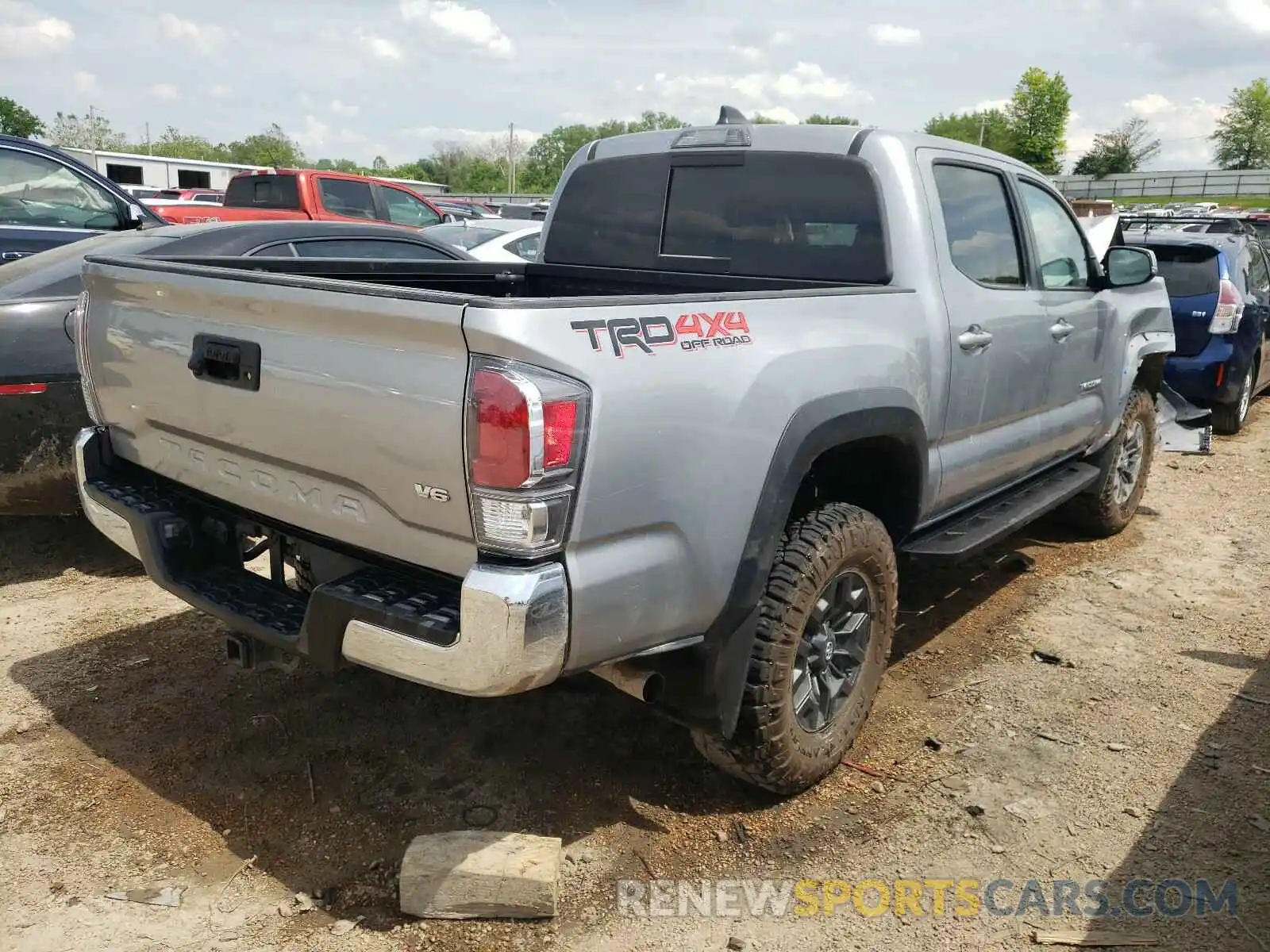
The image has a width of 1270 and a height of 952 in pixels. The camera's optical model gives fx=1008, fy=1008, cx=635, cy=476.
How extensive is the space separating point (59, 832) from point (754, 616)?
6.92 ft

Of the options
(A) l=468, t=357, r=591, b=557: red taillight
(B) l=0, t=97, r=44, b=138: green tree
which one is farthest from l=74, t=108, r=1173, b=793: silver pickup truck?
(B) l=0, t=97, r=44, b=138: green tree

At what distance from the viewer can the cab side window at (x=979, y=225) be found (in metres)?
3.76

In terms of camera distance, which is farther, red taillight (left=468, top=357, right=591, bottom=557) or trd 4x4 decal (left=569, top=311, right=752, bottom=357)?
trd 4x4 decal (left=569, top=311, right=752, bottom=357)

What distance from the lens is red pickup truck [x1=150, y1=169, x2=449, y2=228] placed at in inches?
424

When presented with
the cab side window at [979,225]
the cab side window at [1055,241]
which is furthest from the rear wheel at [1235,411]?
the cab side window at [979,225]

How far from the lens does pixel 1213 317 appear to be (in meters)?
8.20

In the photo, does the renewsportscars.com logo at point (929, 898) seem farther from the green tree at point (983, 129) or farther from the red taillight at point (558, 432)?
the green tree at point (983, 129)

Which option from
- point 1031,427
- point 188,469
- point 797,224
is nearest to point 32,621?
point 188,469

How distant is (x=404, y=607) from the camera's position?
2.33 m

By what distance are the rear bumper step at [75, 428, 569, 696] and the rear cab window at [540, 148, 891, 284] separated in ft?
6.28

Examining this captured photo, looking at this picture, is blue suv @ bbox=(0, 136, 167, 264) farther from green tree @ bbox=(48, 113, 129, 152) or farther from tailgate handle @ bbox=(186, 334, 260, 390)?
green tree @ bbox=(48, 113, 129, 152)

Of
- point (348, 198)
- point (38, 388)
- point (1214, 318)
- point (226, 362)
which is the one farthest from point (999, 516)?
point (348, 198)

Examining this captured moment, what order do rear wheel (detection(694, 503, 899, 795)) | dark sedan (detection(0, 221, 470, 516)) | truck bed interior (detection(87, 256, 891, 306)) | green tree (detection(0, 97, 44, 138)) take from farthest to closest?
green tree (detection(0, 97, 44, 138)) → dark sedan (detection(0, 221, 470, 516)) → truck bed interior (detection(87, 256, 891, 306)) → rear wheel (detection(694, 503, 899, 795))

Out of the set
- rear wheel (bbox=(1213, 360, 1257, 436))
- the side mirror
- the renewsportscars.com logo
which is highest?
the side mirror
